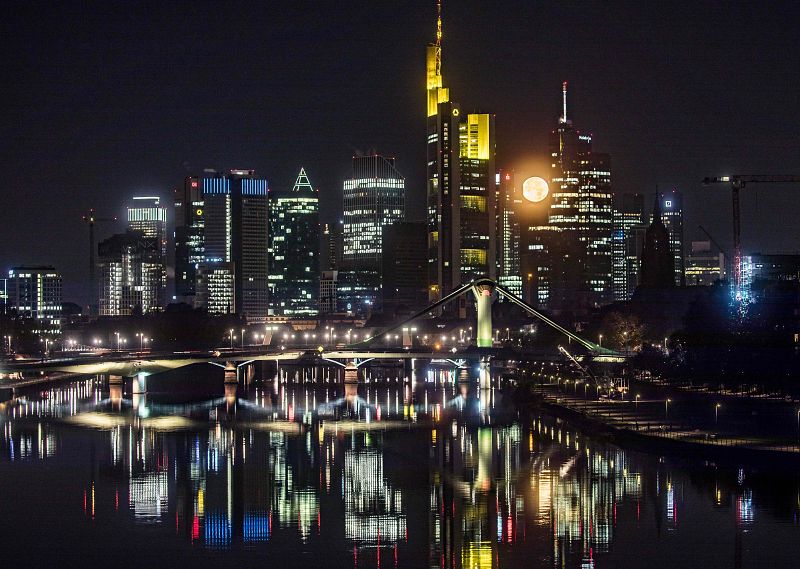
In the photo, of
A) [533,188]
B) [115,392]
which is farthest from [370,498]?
[533,188]

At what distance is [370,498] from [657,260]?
123 m

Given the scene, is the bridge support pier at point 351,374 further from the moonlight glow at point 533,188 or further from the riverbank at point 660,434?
the riverbank at point 660,434

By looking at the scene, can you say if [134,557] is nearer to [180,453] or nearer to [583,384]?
[180,453]

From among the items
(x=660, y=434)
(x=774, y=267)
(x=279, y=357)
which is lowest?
(x=660, y=434)

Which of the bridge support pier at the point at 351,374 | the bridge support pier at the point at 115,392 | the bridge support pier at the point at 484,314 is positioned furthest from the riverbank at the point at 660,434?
the bridge support pier at the point at 484,314

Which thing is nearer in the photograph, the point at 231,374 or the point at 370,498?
the point at 370,498

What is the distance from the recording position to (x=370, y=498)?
166 ft

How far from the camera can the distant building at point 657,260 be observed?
166500 mm

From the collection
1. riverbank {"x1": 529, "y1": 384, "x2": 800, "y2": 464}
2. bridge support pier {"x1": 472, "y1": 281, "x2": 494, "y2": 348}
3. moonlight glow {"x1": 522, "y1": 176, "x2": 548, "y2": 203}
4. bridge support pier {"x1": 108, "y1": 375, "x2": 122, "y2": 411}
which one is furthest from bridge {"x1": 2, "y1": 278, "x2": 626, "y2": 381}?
riverbank {"x1": 529, "y1": 384, "x2": 800, "y2": 464}

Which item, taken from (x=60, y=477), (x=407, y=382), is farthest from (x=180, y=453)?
(x=407, y=382)

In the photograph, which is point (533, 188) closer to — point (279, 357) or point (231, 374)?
point (279, 357)

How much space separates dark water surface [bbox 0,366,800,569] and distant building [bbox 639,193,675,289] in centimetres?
9267

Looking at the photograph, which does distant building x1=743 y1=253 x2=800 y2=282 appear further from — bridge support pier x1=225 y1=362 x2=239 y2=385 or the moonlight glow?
bridge support pier x1=225 y1=362 x2=239 y2=385

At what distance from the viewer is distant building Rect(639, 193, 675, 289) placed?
166 meters
